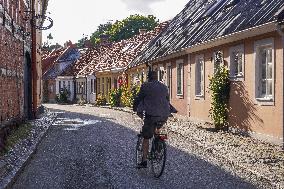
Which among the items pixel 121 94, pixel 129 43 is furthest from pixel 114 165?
pixel 129 43

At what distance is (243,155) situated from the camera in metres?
9.77

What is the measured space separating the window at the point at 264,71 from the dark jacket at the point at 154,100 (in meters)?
5.10

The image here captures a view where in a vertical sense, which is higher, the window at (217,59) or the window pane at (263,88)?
the window at (217,59)

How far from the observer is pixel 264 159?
30.3 feet

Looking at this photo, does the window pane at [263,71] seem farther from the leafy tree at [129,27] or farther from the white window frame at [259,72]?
the leafy tree at [129,27]

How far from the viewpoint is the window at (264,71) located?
41.2 feet

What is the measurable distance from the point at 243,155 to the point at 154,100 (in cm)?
290

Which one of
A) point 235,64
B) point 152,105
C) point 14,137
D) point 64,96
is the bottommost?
point 14,137

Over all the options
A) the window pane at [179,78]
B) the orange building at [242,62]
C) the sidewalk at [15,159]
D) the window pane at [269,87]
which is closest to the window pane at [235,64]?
the orange building at [242,62]

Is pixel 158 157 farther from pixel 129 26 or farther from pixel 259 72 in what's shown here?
pixel 129 26

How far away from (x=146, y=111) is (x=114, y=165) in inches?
61.2

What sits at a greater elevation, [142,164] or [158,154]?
[158,154]

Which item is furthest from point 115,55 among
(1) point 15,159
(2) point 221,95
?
(1) point 15,159

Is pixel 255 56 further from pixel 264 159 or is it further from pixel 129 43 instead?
pixel 129 43
